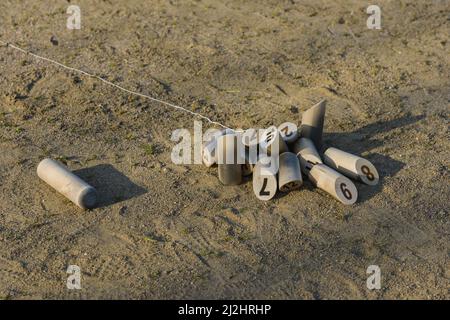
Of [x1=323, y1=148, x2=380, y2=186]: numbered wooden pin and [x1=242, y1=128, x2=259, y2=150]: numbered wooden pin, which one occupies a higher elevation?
[x1=242, y1=128, x2=259, y2=150]: numbered wooden pin

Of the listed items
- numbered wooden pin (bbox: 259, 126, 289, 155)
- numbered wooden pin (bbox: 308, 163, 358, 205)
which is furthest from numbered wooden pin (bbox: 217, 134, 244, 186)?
numbered wooden pin (bbox: 308, 163, 358, 205)

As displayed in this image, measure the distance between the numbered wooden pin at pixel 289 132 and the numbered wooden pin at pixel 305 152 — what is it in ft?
0.23

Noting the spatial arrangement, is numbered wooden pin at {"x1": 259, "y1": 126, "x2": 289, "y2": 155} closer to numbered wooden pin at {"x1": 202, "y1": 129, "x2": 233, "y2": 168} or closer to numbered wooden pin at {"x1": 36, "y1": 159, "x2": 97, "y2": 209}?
numbered wooden pin at {"x1": 202, "y1": 129, "x2": 233, "y2": 168}

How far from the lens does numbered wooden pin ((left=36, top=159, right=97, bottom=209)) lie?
24.1ft

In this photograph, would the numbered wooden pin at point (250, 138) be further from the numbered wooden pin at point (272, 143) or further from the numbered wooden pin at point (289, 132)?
the numbered wooden pin at point (289, 132)

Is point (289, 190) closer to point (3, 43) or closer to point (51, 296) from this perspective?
point (51, 296)


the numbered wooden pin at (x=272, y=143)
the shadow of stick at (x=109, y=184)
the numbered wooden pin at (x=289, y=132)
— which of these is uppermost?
the numbered wooden pin at (x=272, y=143)

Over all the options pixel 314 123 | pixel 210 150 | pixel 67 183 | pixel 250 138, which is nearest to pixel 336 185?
pixel 314 123

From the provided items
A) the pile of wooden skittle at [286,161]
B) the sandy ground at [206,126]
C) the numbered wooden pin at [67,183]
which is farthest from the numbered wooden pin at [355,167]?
the numbered wooden pin at [67,183]

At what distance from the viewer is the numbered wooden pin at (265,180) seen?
7.37 meters

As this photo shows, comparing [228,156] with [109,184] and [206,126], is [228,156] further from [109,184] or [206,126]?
[206,126]

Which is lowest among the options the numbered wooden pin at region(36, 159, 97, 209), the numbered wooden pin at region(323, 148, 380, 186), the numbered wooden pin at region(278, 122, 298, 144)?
the numbered wooden pin at region(36, 159, 97, 209)

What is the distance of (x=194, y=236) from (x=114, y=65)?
3714mm

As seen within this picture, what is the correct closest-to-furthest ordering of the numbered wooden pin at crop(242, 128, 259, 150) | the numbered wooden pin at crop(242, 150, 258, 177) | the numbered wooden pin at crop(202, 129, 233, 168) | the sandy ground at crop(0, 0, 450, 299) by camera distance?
1. the sandy ground at crop(0, 0, 450, 299)
2. the numbered wooden pin at crop(242, 150, 258, 177)
3. the numbered wooden pin at crop(242, 128, 259, 150)
4. the numbered wooden pin at crop(202, 129, 233, 168)
